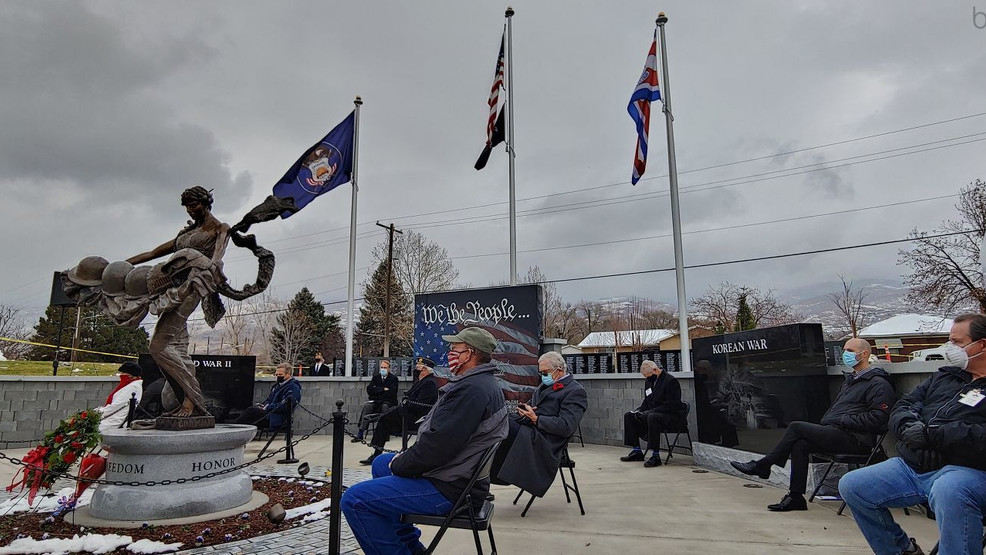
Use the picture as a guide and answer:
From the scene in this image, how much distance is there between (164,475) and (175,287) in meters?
1.86

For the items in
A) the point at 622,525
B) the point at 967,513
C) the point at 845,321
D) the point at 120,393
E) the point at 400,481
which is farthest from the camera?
the point at 845,321

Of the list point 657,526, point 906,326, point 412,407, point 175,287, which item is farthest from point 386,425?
Answer: point 906,326

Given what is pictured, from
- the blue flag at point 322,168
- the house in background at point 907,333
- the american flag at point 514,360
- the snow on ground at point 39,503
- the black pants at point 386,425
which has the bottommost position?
the snow on ground at point 39,503

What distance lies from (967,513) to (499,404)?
101 inches

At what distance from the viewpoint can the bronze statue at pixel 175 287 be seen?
18.2 feet

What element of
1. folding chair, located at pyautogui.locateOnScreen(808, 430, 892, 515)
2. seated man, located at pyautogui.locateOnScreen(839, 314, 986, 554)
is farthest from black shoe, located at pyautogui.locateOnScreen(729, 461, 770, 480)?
seated man, located at pyautogui.locateOnScreen(839, 314, 986, 554)

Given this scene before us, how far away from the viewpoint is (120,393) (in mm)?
6500

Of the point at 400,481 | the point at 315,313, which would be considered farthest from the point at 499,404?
the point at 315,313

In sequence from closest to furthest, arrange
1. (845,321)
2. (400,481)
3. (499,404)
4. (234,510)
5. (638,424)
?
(400,481) → (499,404) → (234,510) → (638,424) → (845,321)

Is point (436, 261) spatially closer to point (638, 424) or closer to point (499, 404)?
point (638, 424)

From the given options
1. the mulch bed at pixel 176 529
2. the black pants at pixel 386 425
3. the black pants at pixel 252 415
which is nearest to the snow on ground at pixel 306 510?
the mulch bed at pixel 176 529

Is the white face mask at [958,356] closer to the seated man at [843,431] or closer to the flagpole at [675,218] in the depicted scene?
the seated man at [843,431]

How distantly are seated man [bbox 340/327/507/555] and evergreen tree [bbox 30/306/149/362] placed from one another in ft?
124

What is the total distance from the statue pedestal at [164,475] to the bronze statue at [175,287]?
2.09 ft
